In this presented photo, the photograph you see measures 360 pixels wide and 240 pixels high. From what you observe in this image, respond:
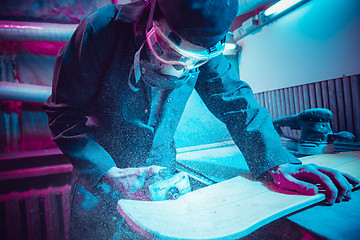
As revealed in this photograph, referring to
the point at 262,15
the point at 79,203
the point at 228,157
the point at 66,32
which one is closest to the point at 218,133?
the point at 228,157

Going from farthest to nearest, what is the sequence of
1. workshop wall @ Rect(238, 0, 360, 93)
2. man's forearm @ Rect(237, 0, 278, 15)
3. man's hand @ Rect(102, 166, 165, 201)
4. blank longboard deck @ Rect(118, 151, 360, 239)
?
man's forearm @ Rect(237, 0, 278, 15) < workshop wall @ Rect(238, 0, 360, 93) < man's hand @ Rect(102, 166, 165, 201) < blank longboard deck @ Rect(118, 151, 360, 239)

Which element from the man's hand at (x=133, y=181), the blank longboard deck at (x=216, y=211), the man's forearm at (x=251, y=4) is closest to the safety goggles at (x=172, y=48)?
the man's hand at (x=133, y=181)

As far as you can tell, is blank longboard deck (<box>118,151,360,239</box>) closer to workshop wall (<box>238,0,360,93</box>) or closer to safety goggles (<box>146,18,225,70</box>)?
safety goggles (<box>146,18,225,70</box>)

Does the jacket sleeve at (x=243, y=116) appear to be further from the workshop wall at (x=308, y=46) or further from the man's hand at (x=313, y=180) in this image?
the workshop wall at (x=308, y=46)

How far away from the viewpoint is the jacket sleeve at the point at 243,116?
87 cm

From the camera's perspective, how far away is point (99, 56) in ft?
2.91

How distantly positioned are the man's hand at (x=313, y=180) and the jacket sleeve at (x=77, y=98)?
77 centimetres

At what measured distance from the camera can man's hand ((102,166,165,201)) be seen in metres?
0.78

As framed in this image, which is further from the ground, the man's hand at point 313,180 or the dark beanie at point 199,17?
the dark beanie at point 199,17

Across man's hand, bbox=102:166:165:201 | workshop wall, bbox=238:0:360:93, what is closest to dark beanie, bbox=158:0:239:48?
man's hand, bbox=102:166:165:201

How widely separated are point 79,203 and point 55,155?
985 millimetres

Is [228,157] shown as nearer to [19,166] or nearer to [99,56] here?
[99,56]

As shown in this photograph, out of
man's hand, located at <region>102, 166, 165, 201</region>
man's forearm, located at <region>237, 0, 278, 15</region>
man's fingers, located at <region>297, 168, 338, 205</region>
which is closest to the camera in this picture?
man's fingers, located at <region>297, 168, 338, 205</region>

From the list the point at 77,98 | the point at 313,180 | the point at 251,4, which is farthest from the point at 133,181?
the point at 251,4
